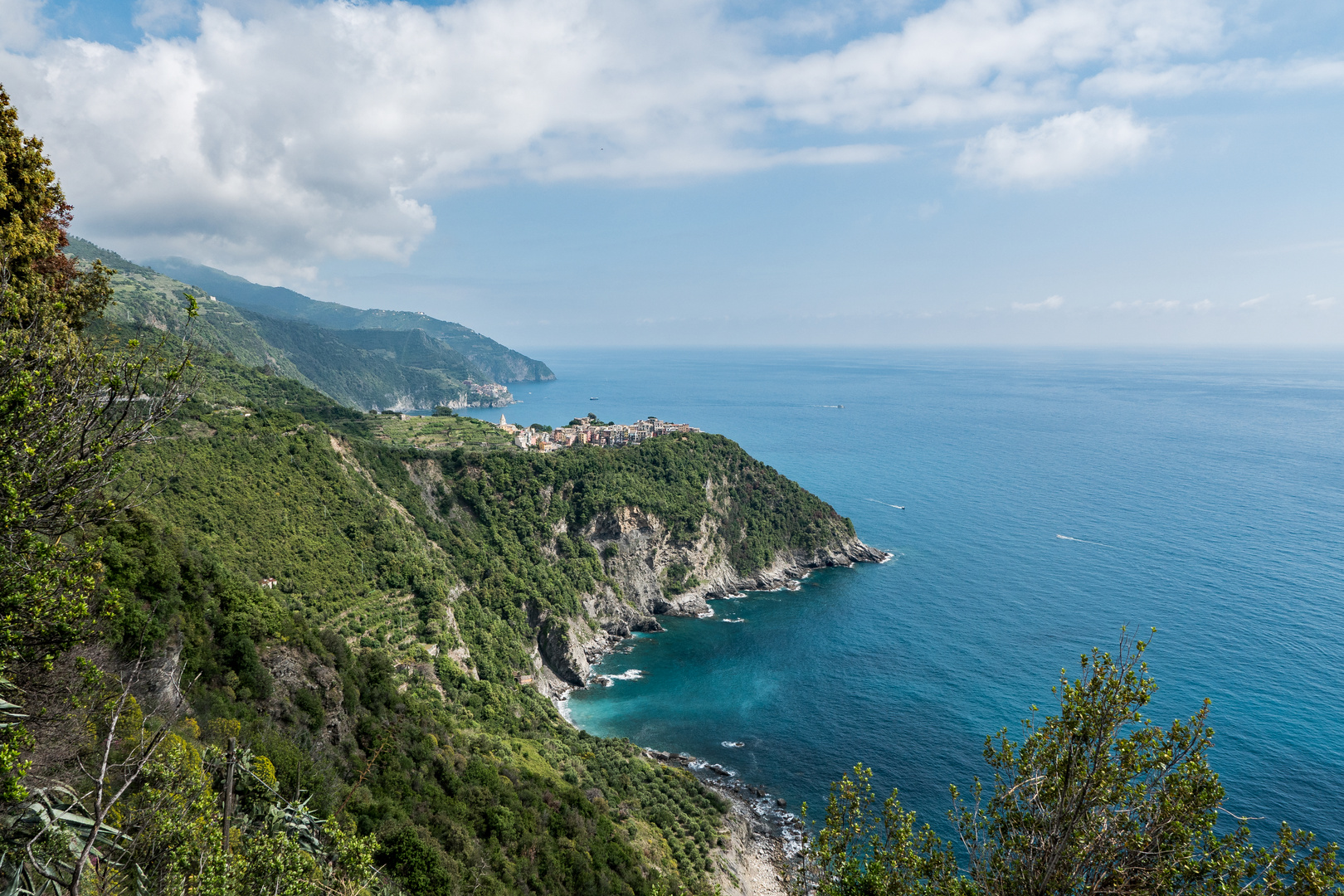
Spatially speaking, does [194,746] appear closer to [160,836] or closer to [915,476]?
[160,836]

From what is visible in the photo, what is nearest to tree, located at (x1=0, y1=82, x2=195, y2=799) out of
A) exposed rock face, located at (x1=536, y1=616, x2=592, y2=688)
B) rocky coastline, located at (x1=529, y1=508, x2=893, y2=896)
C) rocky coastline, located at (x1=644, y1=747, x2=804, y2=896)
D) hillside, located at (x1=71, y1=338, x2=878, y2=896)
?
hillside, located at (x1=71, y1=338, x2=878, y2=896)

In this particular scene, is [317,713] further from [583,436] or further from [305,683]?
[583,436]

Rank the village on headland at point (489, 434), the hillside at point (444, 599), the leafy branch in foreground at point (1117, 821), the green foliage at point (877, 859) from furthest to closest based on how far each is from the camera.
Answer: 1. the village on headland at point (489, 434)
2. the hillside at point (444, 599)
3. the green foliage at point (877, 859)
4. the leafy branch in foreground at point (1117, 821)

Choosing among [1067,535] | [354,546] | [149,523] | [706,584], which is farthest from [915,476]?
[149,523]

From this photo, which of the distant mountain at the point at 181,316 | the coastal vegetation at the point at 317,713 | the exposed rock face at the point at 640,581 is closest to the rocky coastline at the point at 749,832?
the coastal vegetation at the point at 317,713

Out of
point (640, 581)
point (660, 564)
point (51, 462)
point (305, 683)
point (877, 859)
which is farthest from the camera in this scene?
point (660, 564)

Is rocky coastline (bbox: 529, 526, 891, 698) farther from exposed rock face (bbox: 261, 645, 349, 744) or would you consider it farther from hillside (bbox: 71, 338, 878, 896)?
exposed rock face (bbox: 261, 645, 349, 744)

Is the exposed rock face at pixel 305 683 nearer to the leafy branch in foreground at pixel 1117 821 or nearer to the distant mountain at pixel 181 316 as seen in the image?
the leafy branch in foreground at pixel 1117 821

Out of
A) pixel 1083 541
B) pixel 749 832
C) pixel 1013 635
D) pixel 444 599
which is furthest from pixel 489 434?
pixel 1083 541
